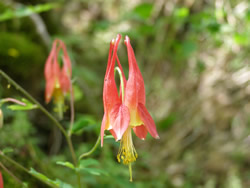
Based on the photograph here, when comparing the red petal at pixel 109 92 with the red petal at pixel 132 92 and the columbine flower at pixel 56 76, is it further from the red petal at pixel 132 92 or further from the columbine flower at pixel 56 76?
the columbine flower at pixel 56 76

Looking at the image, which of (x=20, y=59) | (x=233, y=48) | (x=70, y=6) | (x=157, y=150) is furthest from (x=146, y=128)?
(x=70, y=6)

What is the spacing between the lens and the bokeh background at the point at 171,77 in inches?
135

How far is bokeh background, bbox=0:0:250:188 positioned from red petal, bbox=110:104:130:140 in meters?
2.07

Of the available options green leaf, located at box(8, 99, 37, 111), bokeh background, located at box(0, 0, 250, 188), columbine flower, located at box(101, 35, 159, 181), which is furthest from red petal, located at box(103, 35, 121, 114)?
bokeh background, located at box(0, 0, 250, 188)

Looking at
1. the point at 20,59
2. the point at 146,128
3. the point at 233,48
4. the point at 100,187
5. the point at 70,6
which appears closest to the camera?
the point at 146,128

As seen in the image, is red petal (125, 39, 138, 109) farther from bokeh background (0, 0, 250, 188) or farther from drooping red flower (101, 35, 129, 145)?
bokeh background (0, 0, 250, 188)

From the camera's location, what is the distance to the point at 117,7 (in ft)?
19.2

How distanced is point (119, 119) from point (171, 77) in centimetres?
404

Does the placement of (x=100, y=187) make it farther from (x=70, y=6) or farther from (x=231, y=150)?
(x=70, y=6)

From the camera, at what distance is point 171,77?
5121 millimetres

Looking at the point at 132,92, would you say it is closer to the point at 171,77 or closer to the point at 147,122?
the point at 147,122

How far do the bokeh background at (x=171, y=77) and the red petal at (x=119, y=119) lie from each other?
2072mm

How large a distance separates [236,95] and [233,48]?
0.74 meters

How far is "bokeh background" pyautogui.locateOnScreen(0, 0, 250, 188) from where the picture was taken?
135 inches
